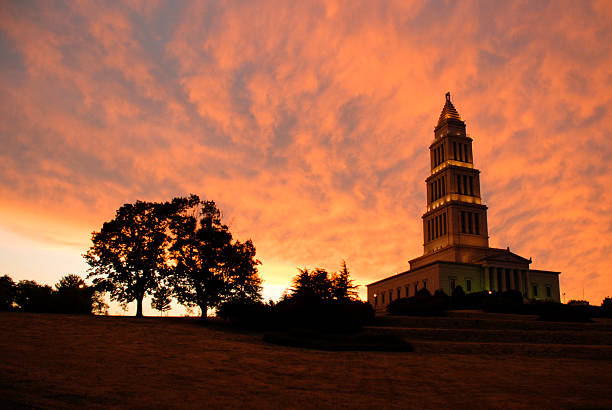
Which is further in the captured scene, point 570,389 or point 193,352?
point 193,352

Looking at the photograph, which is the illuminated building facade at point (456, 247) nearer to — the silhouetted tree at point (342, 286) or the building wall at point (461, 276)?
the building wall at point (461, 276)

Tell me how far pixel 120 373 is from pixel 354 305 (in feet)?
75.6

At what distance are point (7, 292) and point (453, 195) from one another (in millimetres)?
73495

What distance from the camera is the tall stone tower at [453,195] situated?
8606 cm

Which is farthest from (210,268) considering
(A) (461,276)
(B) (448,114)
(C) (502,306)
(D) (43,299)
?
(B) (448,114)

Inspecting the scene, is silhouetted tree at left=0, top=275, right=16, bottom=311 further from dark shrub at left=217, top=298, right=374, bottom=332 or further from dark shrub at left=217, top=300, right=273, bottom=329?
dark shrub at left=217, top=298, right=374, bottom=332

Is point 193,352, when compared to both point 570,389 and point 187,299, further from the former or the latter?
point 187,299

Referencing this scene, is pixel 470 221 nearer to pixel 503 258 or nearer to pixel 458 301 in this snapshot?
pixel 503 258

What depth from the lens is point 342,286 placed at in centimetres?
4106

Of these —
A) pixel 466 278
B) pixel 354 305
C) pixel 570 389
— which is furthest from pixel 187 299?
pixel 466 278

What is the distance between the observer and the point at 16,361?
15352mm

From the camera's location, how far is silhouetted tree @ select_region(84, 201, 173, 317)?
41719 mm

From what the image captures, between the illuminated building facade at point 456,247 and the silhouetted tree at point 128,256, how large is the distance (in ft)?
134

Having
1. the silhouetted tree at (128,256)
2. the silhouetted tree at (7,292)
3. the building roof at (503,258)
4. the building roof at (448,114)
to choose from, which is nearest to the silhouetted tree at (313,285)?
the silhouetted tree at (128,256)
